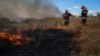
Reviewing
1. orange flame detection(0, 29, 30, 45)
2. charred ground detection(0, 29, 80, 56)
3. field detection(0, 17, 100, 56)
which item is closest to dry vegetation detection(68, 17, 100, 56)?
field detection(0, 17, 100, 56)

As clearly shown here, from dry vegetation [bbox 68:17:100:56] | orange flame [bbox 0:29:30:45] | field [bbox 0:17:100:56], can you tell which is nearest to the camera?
dry vegetation [bbox 68:17:100:56]

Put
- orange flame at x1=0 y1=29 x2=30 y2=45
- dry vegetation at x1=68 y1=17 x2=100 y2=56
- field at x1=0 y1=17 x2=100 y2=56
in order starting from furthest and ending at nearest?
orange flame at x1=0 y1=29 x2=30 y2=45 < field at x1=0 y1=17 x2=100 y2=56 < dry vegetation at x1=68 y1=17 x2=100 y2=56

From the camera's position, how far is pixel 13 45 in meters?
19.6

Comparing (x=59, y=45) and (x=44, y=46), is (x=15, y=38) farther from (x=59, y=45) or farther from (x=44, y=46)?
(x=59, y=45)

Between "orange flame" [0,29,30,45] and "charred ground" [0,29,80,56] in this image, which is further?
"orange flame" [0,29,30,45]

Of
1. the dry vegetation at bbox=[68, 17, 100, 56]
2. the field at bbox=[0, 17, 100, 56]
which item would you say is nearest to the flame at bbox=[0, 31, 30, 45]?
the field at bbox=[0, 17, 100, 56]

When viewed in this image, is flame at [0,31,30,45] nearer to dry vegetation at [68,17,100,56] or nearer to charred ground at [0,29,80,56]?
charred ground at [0,29,80,56]

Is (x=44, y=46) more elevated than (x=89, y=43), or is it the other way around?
(x=89, y=43)

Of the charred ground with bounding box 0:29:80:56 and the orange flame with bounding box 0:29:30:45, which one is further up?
the orange flame with bounding box 0:29:30:45

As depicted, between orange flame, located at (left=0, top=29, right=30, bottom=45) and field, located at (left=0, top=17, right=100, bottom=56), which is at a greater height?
orange flame, located at (left=0, top=29, right=30, bottom=45)

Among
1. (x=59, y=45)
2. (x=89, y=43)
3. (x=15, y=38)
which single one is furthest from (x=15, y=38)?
(x=89, y=43)

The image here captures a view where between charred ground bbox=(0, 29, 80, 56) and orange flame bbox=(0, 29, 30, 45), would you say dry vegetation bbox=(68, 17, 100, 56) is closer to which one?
charred ground bbox=(0, 29, 80, 56)

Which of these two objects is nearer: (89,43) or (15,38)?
(89,43)

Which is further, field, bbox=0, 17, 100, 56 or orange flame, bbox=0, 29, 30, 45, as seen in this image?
orange flame, bbox=0, 29, 30, 45
